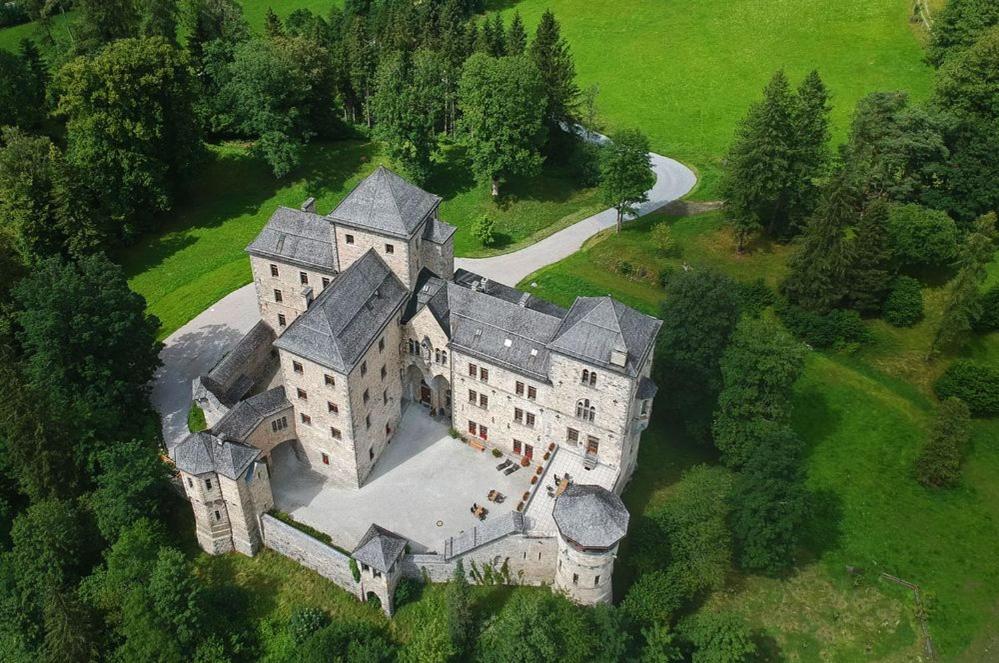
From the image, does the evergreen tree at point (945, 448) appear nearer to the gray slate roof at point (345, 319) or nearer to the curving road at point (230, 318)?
the curving road at point (230, 318)

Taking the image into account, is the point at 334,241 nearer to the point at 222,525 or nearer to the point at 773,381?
the point at 222,525

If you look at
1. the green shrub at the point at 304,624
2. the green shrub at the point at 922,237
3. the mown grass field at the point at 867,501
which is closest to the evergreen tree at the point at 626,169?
the mown grass field at the point at 867,501

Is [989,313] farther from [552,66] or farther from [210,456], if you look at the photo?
[210,456]

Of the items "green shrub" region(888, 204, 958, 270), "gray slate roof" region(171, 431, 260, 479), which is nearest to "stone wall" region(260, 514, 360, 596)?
"gray slate roof" region(171, 431, 260, 479)

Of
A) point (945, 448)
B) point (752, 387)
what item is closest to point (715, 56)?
point (945, 448)

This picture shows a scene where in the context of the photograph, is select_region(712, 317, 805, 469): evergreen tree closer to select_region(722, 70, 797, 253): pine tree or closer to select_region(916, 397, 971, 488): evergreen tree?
select_region(916, 397, 971, 488): evergreen tree
